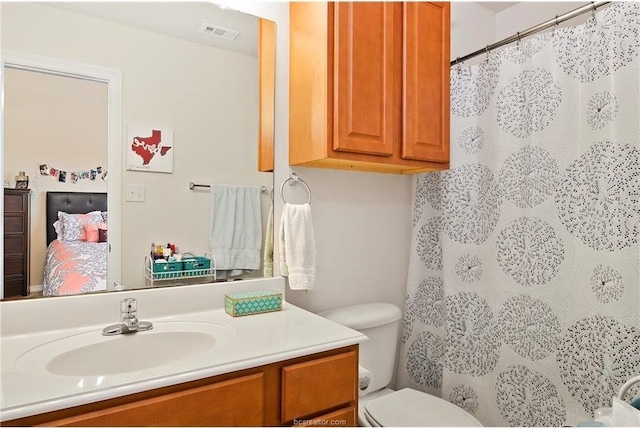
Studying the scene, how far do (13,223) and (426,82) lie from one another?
1.49m

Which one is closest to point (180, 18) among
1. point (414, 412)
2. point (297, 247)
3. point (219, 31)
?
point (219, 31)

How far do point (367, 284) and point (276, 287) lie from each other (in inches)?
20.6

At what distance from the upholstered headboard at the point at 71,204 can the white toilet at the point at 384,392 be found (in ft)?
3.13

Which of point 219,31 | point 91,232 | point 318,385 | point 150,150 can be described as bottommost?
point 318,385

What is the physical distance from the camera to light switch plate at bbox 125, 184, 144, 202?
4.23 feet

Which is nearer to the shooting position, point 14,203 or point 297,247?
point 14,203

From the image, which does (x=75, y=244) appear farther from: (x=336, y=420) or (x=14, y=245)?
(x=336, y=420)

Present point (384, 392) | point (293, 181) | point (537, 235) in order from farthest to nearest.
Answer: point (384, 392), point (293, 181), point (537, 235)

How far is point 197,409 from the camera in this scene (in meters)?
0.87

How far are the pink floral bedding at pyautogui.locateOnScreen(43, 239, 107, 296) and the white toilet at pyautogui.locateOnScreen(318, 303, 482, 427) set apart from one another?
87cm

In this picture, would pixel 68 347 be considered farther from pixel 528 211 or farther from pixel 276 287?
pixel 528 211

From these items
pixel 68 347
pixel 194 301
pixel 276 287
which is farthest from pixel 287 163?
pixel 68 347

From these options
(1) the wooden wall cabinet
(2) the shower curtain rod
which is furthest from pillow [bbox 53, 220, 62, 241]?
(2) the shower curtain rod

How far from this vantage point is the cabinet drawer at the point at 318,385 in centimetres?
100
